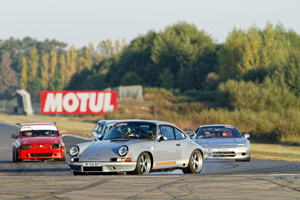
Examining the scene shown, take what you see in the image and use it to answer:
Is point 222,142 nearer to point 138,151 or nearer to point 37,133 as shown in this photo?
point 37,133

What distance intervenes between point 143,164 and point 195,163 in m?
2.09

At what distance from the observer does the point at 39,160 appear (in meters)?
23.3

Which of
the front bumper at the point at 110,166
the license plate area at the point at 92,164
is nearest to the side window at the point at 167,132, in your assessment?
the front bumper at the point at 110,166

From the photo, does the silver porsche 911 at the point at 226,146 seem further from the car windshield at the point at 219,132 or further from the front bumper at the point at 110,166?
the front bumper at the point at 110,166

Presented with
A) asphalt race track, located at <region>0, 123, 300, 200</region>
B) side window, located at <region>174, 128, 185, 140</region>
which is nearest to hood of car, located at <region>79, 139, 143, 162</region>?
asphalt race track, located at <region>0, 123, 300, 200</region>

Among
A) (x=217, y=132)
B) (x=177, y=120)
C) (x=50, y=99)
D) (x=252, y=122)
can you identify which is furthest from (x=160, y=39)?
(x=217, y=132)

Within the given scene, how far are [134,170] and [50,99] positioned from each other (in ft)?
195

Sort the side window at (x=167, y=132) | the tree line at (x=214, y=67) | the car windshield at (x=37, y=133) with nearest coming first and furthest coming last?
1. the side window at (x=167, y=132)
2. the car windshield at (x=37, y=133)
3. the tree line at (x=214, y=67)

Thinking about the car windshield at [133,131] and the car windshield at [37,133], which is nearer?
the car windshield at [133,131]

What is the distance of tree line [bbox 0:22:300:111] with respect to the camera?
227 ft

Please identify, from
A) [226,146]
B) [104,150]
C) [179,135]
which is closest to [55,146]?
[226,146]

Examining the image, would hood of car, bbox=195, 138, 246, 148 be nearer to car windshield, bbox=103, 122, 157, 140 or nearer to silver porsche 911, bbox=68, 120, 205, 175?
silver porsche 911, bbox=68, 120, 205, 175

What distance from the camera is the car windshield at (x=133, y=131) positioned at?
632 inches

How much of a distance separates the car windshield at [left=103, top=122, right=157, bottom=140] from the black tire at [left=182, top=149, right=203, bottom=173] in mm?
1428
